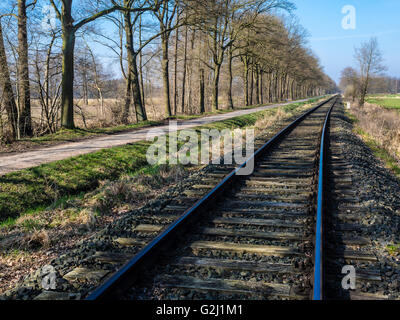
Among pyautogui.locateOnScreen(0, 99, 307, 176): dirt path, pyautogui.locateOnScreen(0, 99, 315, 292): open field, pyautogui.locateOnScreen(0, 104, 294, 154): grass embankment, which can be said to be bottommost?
pyautogui.locateOnScreen(0, 99, 315, 292): open field

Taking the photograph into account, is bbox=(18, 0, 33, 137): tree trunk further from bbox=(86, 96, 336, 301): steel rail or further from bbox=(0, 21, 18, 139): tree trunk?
bbox=(86, 96, 336, 301): steel rail

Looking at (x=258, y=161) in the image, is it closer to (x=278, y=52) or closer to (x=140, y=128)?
(x=140, y=128)

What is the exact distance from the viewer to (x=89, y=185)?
7.59 meters

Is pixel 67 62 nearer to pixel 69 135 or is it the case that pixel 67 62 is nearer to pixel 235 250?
pixel 69 135

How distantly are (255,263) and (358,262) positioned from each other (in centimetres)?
108

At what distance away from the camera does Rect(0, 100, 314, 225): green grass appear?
6.18m

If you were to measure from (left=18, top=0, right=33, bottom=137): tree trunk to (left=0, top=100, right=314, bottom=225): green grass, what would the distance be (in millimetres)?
6270

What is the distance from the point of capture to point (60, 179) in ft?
24.1

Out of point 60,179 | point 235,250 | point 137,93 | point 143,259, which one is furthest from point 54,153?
point 137,93

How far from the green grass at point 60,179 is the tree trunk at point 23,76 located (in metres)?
6.27

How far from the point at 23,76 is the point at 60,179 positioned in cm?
893

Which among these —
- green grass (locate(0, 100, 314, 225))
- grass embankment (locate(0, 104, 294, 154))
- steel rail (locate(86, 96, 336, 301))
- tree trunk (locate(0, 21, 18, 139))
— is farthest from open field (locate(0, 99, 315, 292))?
tree trunk (locate(0, 21, 18, 139))

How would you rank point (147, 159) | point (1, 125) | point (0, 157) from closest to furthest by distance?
1. point (0, 157)
2. point (147, 159)
3. point (1, 125)
